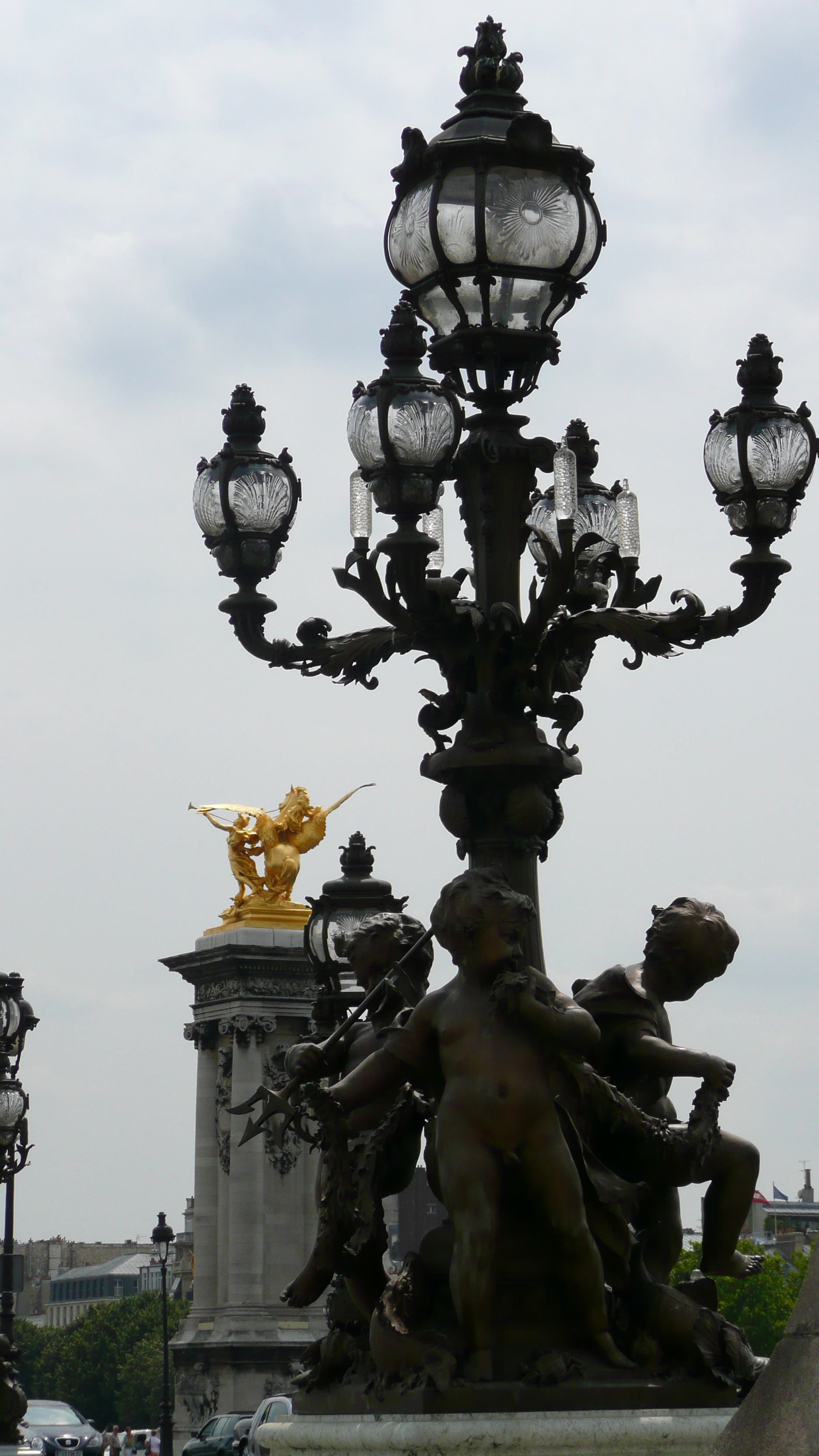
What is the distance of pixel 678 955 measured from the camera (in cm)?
790

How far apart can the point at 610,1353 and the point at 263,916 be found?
4378 cm

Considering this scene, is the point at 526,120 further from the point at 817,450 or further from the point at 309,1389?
the point at 309,1389

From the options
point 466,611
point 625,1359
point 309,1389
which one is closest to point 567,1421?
point 625,1359

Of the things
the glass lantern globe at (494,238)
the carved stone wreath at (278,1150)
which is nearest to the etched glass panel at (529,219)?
the glass lantern globe at (494,238)

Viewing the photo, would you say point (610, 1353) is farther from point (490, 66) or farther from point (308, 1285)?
point (490, 66)

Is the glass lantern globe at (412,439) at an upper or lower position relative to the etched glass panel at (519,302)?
lower

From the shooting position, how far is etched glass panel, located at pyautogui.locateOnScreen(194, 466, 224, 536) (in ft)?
30.9

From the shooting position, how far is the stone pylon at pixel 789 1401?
4.78 metres

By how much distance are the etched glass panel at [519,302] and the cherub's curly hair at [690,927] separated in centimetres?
237

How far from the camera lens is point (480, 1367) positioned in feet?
23.5

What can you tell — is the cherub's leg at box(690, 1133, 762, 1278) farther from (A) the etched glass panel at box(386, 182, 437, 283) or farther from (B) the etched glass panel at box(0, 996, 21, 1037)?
(B) the etched glass panel at box(0, 996, 21, 1037)

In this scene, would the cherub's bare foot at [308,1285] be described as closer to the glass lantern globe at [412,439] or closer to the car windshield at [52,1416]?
the glass lantern globe at [412,439]

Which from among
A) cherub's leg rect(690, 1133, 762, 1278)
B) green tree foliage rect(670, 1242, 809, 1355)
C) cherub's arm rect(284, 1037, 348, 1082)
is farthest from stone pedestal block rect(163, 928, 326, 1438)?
cherub's leg rect(690, 1133, 762, 1278)

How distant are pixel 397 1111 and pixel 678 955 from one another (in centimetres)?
104
